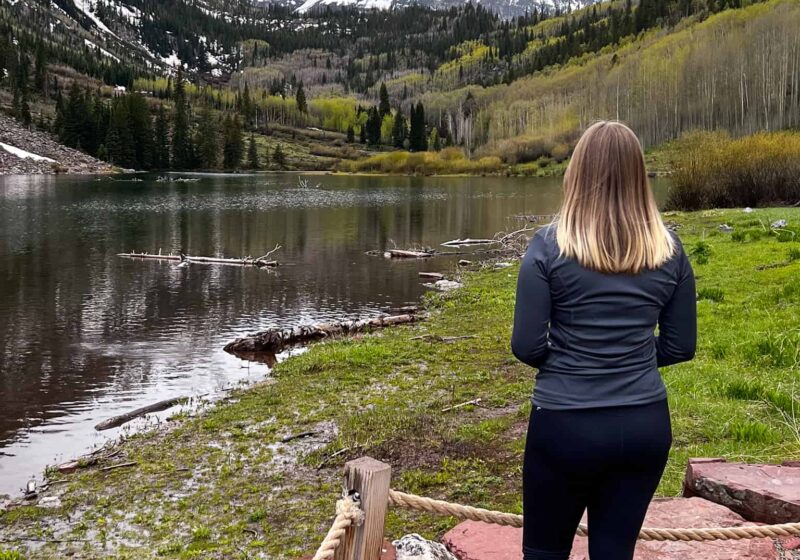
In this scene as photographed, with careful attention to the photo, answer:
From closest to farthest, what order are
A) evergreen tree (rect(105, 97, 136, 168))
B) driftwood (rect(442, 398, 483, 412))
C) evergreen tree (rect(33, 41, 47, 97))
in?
driftwood (rect(442, 398, 483, 412)) → evergreen tree (rect(105, 97, 136, 168)) → evergreen tree (rect(33, 41, 47, 97))

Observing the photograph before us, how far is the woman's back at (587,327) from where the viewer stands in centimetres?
300

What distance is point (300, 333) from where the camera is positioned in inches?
737

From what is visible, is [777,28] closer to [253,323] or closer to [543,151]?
[543,151]

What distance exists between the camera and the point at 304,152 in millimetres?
180250

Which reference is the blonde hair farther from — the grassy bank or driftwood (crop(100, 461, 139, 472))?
driftwood (crop(100, 461, 139, 472))

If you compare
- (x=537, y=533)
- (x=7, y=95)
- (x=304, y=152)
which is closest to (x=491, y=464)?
(x=537, y=533)

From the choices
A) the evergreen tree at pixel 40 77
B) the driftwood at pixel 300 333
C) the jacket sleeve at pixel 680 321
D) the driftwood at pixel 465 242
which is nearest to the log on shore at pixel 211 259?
Answer: the driftwood at pixel 465 242

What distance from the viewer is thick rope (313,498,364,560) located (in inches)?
135

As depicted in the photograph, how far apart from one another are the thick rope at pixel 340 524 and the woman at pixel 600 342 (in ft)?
3.00

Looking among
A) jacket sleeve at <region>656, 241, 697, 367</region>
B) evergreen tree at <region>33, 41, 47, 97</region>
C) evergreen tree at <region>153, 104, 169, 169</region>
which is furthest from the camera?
evergreen tree at <region>33, 41, 47, 97</region>

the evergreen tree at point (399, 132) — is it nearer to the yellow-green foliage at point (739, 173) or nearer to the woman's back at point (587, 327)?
the yellow-green foliage at point (739, 173)

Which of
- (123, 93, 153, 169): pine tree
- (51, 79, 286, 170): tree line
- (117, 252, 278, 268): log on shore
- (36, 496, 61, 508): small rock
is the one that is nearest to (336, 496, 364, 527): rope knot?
(36, 496, 61, 508): small rock

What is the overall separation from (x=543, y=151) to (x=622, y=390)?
145 metres

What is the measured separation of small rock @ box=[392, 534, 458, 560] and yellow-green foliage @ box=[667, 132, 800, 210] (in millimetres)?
38373
